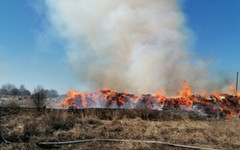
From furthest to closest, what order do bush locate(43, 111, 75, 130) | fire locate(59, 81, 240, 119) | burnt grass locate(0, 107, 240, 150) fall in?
fire locate(59, 81, 240, 119) < bush locate(43, 111, 75, 130) < burnt grass locate(0, 107, 240, 150)

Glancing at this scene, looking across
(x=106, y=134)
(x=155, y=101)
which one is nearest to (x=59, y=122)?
(x=106, y=134)

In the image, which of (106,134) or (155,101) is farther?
(155,101)

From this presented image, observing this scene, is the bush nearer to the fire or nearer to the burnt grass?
the burnt grass

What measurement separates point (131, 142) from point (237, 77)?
3337cm

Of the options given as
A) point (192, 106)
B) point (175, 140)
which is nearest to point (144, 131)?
point (175, 140)

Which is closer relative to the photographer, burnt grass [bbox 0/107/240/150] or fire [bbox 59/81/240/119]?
burnt grass [bbox 0/107/240/150]

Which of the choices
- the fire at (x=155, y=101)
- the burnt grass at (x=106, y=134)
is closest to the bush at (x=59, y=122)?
the burnt grass at (x=106, y=134)

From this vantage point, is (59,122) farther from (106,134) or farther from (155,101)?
(155,101)

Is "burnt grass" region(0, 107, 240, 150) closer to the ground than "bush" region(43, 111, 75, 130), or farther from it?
closer to the ground

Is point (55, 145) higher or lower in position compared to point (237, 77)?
lower

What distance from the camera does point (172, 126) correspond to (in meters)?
9.34

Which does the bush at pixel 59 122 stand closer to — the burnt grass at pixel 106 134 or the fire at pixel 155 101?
the burnt grass at pixel 106 134

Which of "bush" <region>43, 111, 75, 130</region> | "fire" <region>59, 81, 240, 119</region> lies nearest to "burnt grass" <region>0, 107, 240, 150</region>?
"bush" <region>43, 111, 75, 130</region>

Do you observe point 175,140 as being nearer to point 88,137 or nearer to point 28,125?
point 88,137
